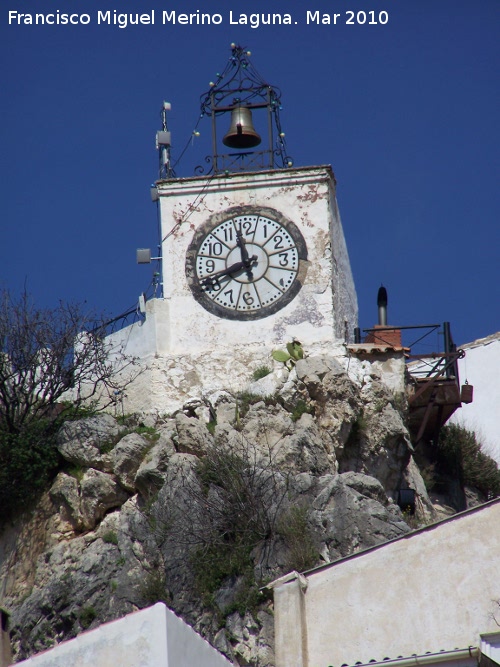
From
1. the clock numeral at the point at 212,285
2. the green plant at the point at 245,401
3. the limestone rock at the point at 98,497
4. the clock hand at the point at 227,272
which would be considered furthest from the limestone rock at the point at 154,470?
the clock hand at the point at 227,272

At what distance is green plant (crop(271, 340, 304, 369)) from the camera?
98.5 ft

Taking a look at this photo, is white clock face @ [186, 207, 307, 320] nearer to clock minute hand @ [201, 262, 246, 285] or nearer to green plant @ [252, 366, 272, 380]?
clock minute hand @ [201, 262, 246, 285]

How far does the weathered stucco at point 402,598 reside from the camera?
827 inches

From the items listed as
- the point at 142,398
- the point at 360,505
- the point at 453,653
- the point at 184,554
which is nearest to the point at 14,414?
the point at 142,398

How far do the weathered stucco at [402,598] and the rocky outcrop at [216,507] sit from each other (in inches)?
126

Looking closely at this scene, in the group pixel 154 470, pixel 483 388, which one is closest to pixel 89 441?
pixel 154 470

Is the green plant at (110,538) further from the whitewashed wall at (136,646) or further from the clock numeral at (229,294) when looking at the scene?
the whitewashed wall at (136,646)

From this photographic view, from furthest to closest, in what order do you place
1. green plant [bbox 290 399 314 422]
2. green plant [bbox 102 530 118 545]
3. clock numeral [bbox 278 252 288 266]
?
1. clock numeral [bbox 278 252 288 266]
2. green plant [bbox 290 399 314 422]
3. green plant [bbox 102 530 118 545]

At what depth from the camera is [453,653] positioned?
66.5 ft

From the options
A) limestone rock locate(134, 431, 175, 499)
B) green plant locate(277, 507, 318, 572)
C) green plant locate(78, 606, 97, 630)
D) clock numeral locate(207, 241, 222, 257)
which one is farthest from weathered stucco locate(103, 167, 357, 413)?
green plant locate(78, 606, 97, 630)

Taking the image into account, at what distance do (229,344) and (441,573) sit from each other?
999 centimetres

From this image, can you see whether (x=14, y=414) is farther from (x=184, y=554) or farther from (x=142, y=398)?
(x=184, y=554)

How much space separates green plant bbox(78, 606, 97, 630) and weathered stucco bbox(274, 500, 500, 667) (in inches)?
206

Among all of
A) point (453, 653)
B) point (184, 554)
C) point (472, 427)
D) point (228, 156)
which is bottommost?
point (453, 653)
